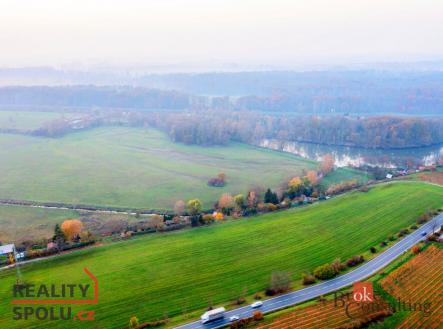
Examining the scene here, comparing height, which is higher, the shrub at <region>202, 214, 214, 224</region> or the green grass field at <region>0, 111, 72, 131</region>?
the green grass field at <region>0, 111, 72, 131</region>

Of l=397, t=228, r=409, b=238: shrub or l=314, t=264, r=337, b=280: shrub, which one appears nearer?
l=314, t=264, r=337, b=280: shrub

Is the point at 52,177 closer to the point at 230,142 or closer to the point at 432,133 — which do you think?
the point at 230,142

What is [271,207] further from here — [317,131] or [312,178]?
[317,131]

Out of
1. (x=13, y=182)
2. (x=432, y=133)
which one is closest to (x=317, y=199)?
(x=13, y=182)

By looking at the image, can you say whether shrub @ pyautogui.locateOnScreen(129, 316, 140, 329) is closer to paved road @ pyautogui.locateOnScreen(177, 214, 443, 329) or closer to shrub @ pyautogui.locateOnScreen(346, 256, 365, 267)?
paved road @ pyautogui.locateOnScreen(177, 214, 443, 329)

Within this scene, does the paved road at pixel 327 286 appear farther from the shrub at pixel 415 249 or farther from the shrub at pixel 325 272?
the shrub at pixel 415 249

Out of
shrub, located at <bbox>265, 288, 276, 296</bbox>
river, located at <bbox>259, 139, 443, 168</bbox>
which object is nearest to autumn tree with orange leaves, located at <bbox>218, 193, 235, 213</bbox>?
shrub, located at <bbox>265, 288, 276, 296</bbox>
